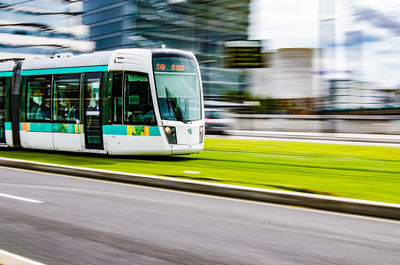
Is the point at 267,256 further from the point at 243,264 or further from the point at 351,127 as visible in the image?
the point at 351,127

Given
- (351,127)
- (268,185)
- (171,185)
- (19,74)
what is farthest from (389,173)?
(351,127)

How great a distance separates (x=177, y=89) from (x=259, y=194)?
5.79 m

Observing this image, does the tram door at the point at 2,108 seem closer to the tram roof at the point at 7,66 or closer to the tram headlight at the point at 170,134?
the tram roof at the point at 7,66

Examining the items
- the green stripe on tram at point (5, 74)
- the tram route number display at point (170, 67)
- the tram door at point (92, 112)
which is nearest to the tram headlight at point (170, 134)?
the tram route number display at point (170, 67)

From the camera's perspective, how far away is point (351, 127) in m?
27.7

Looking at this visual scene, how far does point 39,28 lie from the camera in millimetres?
65312

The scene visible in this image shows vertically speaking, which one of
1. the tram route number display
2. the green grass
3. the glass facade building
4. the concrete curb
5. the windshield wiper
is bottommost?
the green grass

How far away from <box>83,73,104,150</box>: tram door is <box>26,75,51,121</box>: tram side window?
159 cm

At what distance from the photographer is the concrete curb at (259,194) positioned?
6168 mm

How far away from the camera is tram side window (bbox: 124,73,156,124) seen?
12273 mm

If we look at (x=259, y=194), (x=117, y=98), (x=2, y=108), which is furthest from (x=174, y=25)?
(x=259, y=194)

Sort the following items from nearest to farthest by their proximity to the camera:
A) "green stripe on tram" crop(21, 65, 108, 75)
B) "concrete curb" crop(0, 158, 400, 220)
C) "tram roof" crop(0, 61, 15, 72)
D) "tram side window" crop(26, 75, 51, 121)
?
"concrete curb" crop(0, 158, 400, 220) → "green stripe on tram" crop(21, 65, 108, 75) → "tram side window" crop(26, 75, 51, 121) → "tram roof" crop(0, 61, 15, 72)

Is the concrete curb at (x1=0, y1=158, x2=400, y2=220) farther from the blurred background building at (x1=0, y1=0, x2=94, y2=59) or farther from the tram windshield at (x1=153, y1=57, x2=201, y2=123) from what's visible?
the blurred background building at (x1=0, y1=0, x2=94, y2=59)

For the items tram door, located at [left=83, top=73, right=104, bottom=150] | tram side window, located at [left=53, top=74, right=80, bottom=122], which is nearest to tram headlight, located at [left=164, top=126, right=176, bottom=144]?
tram door, located at [left=83, top=73, right=104, bottom=150]
